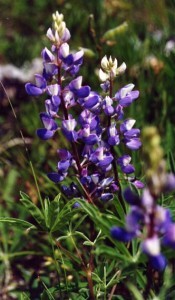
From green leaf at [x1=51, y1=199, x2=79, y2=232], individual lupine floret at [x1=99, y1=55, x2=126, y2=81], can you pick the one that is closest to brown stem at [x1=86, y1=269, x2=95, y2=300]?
green leaf at [x1=51, y1=199, x2=79, y2=232]

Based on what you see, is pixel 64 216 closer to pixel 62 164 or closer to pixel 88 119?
pixel 62 164

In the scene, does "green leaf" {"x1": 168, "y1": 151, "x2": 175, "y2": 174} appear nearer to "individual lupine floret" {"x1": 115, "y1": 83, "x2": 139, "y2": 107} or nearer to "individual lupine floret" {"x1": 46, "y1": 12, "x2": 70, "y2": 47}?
"individual lupine floret" {"x1": 115, "y1": 83, "x2": 139, "y2": 107}

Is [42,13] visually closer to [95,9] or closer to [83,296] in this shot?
[95,9]

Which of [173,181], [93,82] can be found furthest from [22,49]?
[173,181]

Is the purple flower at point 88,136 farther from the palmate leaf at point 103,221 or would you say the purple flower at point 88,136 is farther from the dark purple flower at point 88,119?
the palmate leaf at point 103,221

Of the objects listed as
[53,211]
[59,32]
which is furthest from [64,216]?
[59,32]

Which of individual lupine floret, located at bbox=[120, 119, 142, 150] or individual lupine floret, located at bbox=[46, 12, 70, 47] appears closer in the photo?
individual lupine floret, located at bbox=[46, 12, 70, 47]

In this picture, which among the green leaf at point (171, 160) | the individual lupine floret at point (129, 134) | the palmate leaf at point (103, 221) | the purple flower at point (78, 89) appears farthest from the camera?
the green leaf at point (171, 160)

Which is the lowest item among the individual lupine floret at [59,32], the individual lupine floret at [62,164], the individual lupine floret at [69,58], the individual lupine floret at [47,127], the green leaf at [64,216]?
the green leaf at [64,216]

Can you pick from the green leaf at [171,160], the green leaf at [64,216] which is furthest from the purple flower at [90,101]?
the green leaf at [171,160]
